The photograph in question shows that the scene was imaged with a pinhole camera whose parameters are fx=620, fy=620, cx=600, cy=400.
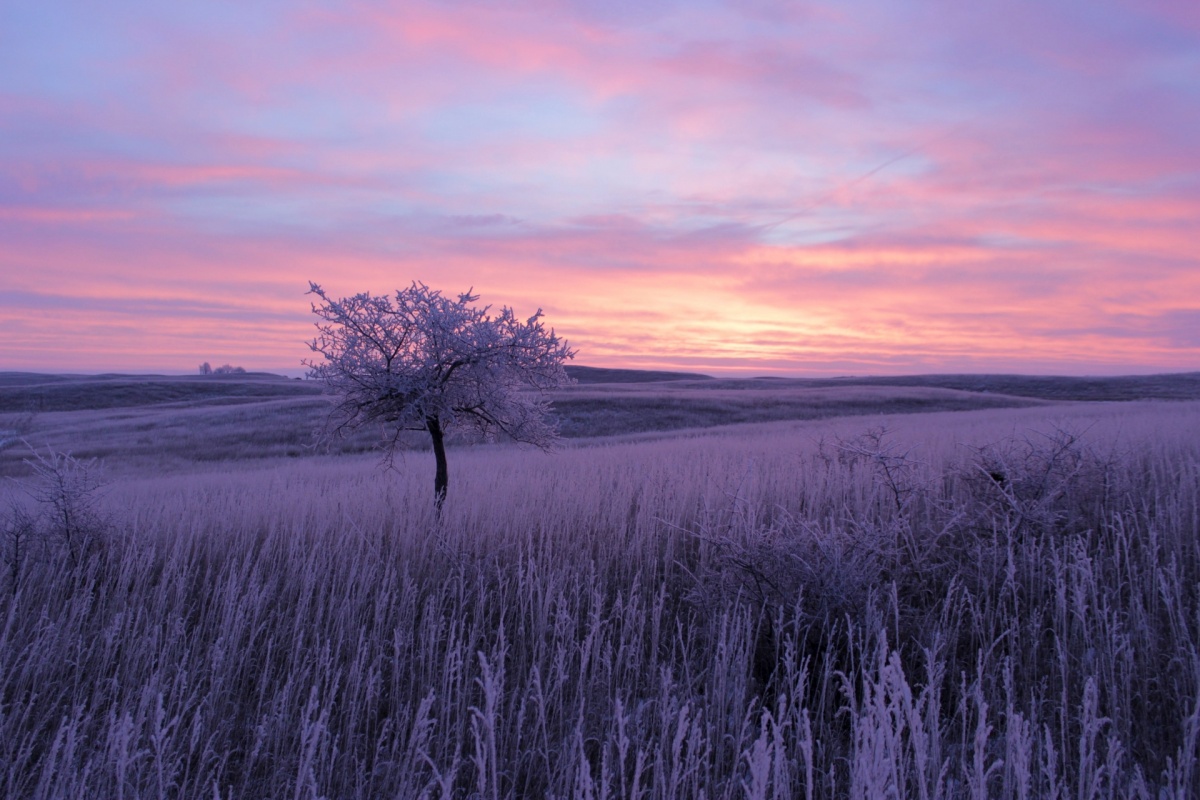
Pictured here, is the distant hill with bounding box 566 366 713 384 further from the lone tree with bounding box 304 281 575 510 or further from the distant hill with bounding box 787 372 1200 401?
the lone tree with bounding box 304 281 575 510

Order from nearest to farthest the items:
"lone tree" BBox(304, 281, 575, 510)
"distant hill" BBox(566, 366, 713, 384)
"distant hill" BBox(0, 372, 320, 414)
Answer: "lone tree" BBox(304, 281, 575, 510), "distant hill" BBox(0, 372, 320, 414), "distant hill" BBox(566, 366, 713, 384)

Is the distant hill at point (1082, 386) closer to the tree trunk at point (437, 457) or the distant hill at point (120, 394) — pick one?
the tree trunk at point (437, 457)

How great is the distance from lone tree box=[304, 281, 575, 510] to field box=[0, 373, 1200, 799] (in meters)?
1.17

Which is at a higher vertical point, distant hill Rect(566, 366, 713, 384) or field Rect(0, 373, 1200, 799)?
distant hill Rect(566, 366, 713, 384)

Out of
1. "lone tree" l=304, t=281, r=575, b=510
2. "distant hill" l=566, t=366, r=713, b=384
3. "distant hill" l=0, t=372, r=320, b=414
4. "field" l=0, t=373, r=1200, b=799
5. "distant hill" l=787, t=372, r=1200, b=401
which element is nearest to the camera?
"field" l=0, t=373, r=1200, b=799

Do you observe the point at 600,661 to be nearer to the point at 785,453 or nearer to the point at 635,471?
the point at 635,471

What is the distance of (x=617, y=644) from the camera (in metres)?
4.23

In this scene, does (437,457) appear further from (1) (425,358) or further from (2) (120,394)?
(2) (120,394)

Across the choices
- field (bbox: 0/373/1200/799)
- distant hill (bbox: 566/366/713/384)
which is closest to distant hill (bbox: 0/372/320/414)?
distant hill (bbox: 566/366/713/384)

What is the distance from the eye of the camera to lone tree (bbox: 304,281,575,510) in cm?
613

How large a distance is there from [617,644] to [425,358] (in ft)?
11.7

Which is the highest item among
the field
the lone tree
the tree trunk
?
the lone tree

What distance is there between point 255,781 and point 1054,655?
15.0ft

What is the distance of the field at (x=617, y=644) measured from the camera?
9.30ft
